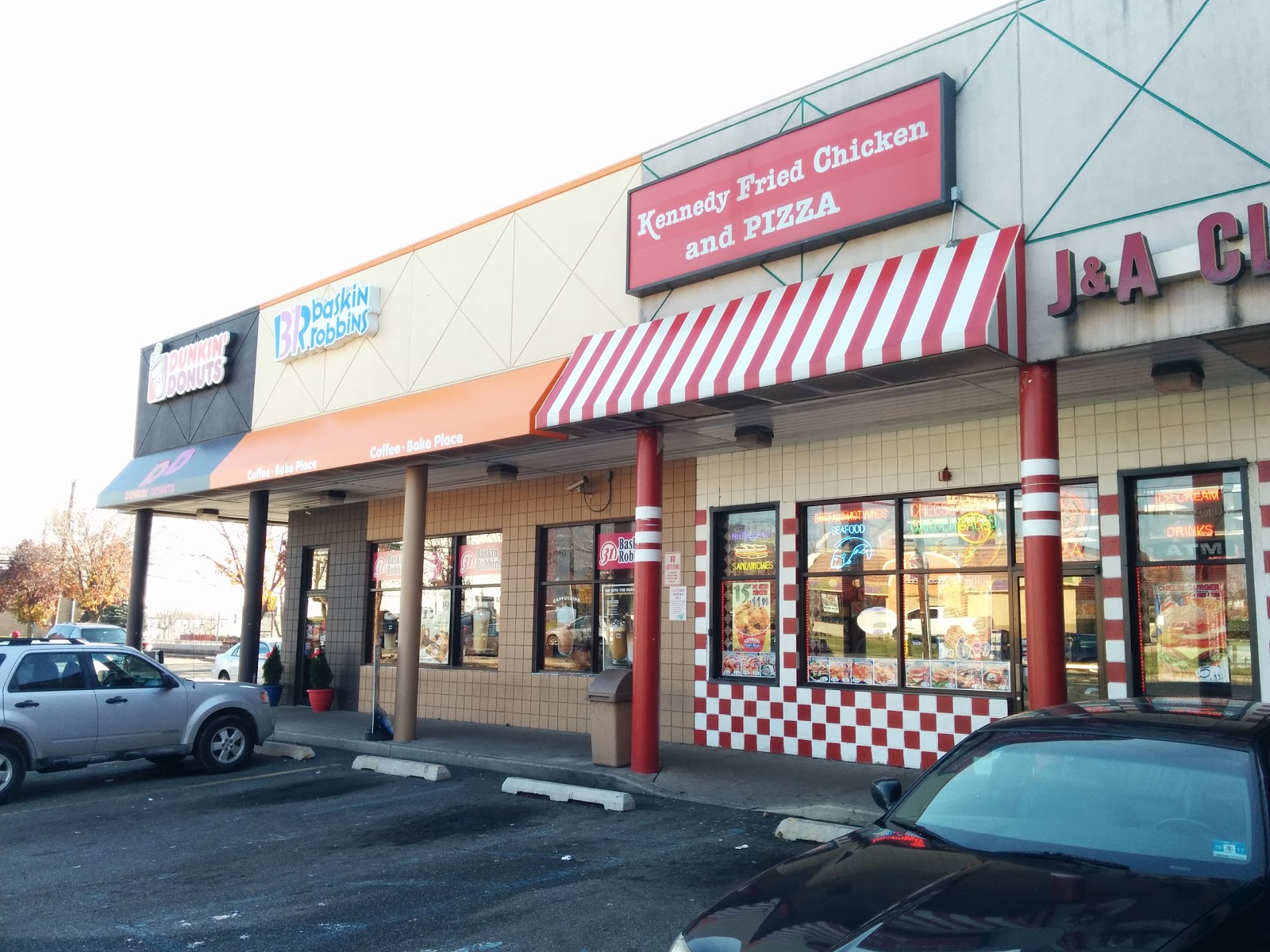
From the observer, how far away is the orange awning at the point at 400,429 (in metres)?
12.5

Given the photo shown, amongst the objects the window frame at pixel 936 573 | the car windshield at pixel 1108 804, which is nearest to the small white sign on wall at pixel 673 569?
the window frame at pixel 936 573

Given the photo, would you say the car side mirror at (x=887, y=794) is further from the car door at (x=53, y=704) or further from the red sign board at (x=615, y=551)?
the red sign board at (x=615, y=551)

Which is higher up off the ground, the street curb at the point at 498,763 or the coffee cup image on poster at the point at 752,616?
the coffee cup image on poster at the point at 752,616

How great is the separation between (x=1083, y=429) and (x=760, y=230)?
12.7ft

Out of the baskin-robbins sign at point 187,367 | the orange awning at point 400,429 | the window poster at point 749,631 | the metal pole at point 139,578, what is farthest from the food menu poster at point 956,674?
the metal pole at point 139,578

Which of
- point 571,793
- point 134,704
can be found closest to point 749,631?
point 571,793

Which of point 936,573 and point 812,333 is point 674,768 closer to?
point 936,573

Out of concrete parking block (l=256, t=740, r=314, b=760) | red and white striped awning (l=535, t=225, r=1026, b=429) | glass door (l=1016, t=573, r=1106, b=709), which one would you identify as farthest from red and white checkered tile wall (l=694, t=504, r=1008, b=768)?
concrete parking block (l=256, t=740, r=314, b=760)

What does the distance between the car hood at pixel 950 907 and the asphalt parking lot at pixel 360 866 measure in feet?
7.59

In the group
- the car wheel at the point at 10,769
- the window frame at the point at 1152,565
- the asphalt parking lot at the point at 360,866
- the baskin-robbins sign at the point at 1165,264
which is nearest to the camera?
the asphalt parking lot at the point at 360,866

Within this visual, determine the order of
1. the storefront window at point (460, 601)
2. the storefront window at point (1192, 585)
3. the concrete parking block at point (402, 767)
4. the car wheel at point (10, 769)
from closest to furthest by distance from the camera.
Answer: the storefront window at point (1192, 585) < the car wheel at point (10, 769) < the concrete parking block at point (402, 767) < the storefront window at point (460, 601)

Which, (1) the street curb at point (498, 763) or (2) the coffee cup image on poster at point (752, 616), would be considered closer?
(1) the street curb at point (498, 763)

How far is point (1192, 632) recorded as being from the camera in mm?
9562

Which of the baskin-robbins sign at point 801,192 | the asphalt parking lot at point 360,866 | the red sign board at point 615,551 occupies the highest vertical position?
the baskin-robbins sign at point 801,192
